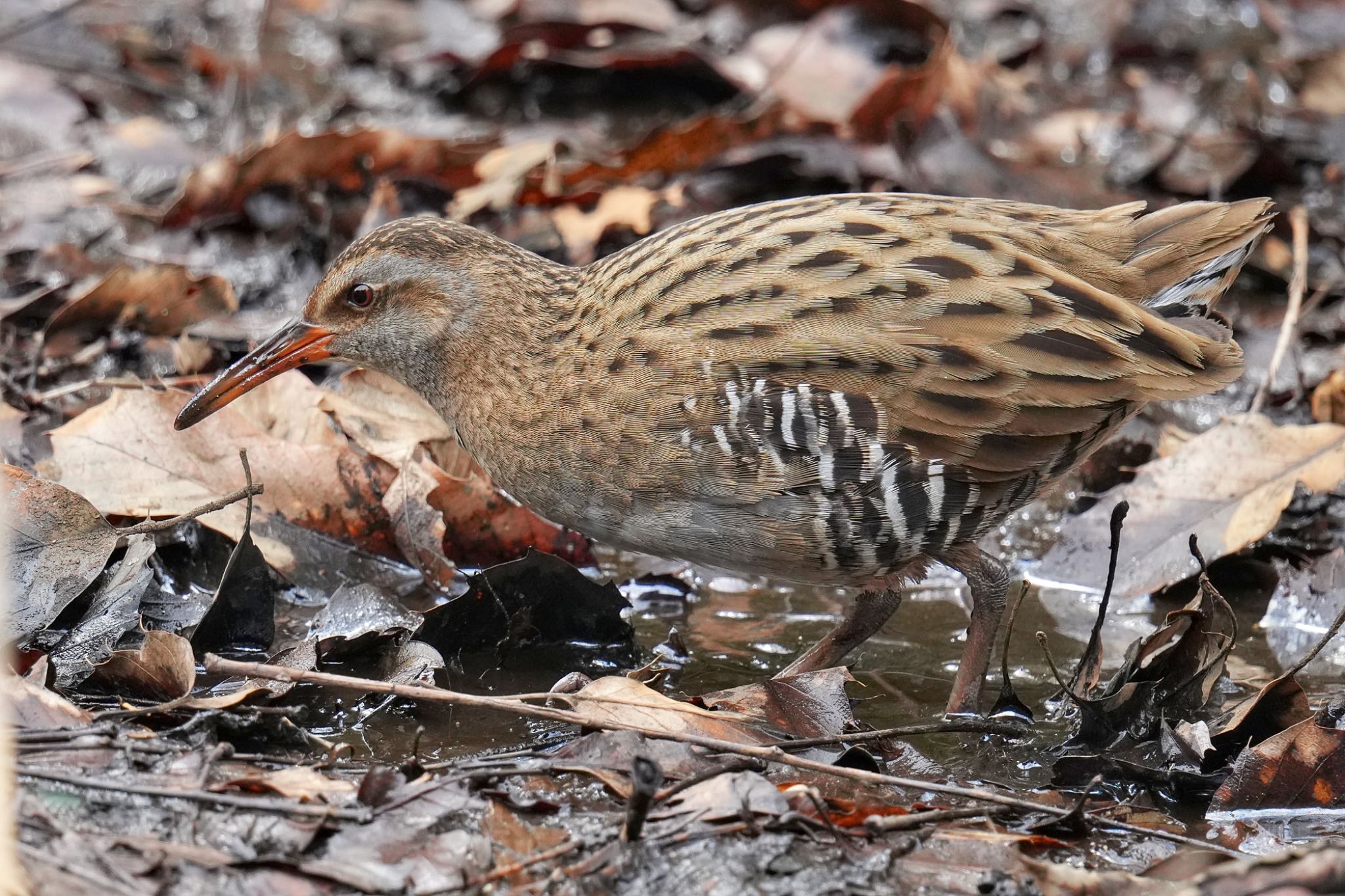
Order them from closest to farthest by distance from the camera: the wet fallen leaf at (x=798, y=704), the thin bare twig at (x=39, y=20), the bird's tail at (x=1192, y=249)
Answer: the wet fallen leaf at (x=798, y=704), the bird's tail at (x=1192, y=249), the thin bare twig at (x=39, y=20)

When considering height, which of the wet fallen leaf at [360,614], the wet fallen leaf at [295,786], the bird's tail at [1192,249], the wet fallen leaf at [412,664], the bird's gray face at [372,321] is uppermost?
the bird's tail at [1192,249]

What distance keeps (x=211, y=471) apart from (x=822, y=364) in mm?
1713

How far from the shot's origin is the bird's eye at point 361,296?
416cm

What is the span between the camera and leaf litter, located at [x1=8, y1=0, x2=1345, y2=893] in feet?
10.1

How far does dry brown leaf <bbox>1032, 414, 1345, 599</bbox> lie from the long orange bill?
2101 millimetres

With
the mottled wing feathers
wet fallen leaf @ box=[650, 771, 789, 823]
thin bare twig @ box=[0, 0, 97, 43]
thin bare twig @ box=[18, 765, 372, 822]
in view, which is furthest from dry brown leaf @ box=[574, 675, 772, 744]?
thin bare twig @ box=[0, 0, 97, 43]

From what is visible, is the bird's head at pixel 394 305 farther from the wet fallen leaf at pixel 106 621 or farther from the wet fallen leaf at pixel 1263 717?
the wet fallen leaf at pixel 1263 717

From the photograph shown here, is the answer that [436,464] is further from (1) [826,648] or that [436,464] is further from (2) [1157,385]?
(2) [1157,385]

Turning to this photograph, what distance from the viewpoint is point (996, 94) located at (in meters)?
7.25

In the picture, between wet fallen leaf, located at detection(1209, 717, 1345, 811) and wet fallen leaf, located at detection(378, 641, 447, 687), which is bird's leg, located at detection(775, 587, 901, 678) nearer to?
wet fallen leaf, located at detection(378, 641, 447, 687)

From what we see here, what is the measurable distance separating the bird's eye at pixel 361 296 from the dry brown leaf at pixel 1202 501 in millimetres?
2011

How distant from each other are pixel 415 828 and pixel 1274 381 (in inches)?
143

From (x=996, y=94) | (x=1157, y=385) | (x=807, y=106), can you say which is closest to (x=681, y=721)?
(x=1157, y=385)

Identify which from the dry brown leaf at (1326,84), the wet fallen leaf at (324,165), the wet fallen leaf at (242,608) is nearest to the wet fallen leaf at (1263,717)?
the wet fallen leaf at (242,608)
